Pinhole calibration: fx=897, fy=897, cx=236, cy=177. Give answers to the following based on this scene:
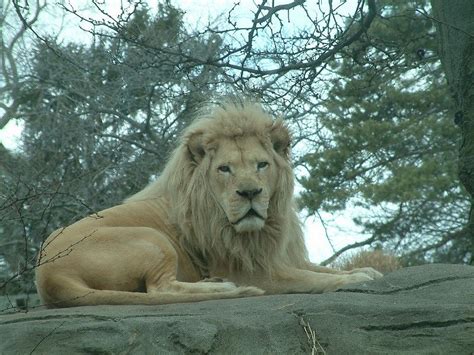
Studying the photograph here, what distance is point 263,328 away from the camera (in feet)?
15.0

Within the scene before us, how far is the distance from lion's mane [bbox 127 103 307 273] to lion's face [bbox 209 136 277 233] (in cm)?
8

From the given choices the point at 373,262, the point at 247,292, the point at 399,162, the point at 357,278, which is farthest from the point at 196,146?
the point at 399,162

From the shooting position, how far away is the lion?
5.81 metres

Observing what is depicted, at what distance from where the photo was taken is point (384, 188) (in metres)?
17.2

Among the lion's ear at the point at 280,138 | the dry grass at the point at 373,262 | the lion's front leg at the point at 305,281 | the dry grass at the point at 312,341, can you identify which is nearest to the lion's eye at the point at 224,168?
the lion's ear at the point at 280,138

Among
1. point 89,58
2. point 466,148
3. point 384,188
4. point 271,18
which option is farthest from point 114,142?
point 466,148

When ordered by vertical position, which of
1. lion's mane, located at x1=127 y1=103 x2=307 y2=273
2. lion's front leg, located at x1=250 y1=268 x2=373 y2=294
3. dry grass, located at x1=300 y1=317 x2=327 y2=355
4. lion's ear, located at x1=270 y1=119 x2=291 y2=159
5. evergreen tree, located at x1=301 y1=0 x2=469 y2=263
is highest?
evergreen tree, located at x1=301 y1=0 x2=469 y2=263

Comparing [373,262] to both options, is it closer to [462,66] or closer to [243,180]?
[462,66]

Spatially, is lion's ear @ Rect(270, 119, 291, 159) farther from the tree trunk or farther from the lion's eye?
the tree trunk

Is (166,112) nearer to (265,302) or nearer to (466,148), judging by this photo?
(466,148)

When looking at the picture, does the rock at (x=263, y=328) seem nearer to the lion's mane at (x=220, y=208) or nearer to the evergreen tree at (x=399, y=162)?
the lion's mane at (x=220, y=208)

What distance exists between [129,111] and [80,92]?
1.27 m

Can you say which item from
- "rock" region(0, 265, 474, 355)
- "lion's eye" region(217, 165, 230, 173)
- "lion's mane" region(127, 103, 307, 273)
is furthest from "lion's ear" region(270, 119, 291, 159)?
"rock" region(0, 265, 474, 355)

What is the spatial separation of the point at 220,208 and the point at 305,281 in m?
0.80
